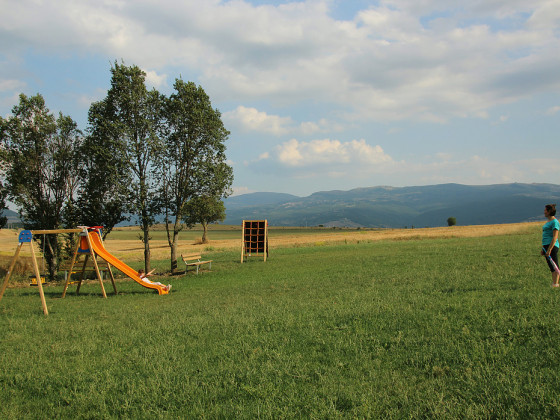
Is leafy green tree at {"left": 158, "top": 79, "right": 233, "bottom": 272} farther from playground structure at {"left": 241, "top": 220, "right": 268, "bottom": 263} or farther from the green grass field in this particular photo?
the green grass field

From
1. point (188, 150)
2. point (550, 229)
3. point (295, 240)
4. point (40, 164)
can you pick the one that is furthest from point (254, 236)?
point (295, 240)

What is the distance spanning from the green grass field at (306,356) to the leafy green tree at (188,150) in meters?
11.4

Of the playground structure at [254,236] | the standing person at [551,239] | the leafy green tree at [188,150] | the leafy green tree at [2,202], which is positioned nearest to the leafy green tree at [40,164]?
the leafy green tree at [2,202]

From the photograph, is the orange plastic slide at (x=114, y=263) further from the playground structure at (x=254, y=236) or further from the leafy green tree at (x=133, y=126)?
the playground structure at (x=254, y=236)

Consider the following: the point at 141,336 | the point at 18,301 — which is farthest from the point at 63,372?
the point at 18,301

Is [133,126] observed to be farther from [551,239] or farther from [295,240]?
[295,240]

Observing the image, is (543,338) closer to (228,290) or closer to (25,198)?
(228,290)

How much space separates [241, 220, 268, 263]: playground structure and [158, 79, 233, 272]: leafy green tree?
20.2 ft

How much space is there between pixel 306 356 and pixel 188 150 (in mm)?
18242

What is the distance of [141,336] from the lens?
8477 millimetres

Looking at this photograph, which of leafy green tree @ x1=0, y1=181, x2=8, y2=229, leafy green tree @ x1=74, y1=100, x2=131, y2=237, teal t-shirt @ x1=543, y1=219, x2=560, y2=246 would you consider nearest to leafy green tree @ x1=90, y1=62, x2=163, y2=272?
leafy green tree @ x1=74, y1=100, x2=131, y2=237

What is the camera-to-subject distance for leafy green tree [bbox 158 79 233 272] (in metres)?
22.3

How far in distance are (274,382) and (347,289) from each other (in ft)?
23.2

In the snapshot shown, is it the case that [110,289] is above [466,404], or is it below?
below
